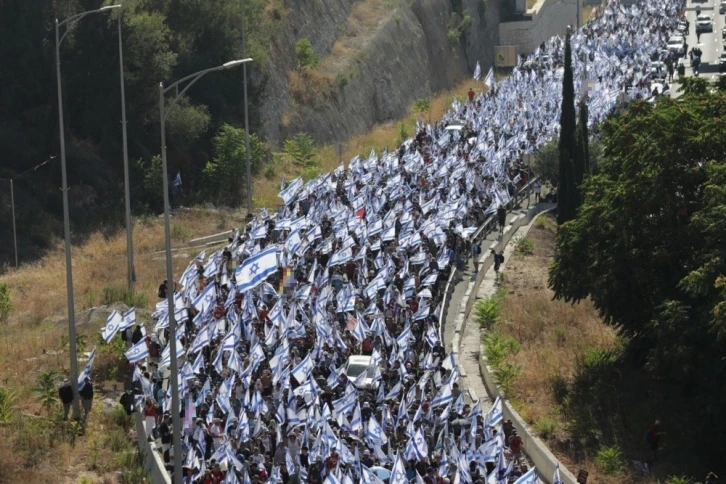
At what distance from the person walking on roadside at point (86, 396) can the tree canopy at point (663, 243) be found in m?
12.1

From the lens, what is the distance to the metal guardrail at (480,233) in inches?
1485

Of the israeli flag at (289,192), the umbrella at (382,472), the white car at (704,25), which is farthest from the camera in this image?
the white car at (704,25)

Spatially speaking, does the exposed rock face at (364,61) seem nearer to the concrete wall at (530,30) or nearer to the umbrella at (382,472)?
the concrete wall at (530,30)

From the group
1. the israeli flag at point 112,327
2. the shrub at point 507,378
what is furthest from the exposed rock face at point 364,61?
the israeli flag at point 112,327

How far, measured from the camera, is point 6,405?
2689cm

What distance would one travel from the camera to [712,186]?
3138 centimetres

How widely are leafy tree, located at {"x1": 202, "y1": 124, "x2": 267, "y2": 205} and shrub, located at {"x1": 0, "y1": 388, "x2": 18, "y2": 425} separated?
2357 cm

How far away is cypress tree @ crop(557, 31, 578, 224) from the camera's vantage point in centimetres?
4769

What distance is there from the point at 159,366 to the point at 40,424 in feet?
8.48

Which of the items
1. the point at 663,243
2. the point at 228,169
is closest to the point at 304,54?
Answer: the point at 228,169

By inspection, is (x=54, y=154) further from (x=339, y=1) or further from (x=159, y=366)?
(x=339, y=1)

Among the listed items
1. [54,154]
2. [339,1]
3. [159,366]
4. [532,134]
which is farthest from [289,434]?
[339,1]

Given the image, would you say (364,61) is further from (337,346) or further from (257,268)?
(257,268)

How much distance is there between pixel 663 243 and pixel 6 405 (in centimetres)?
1553
